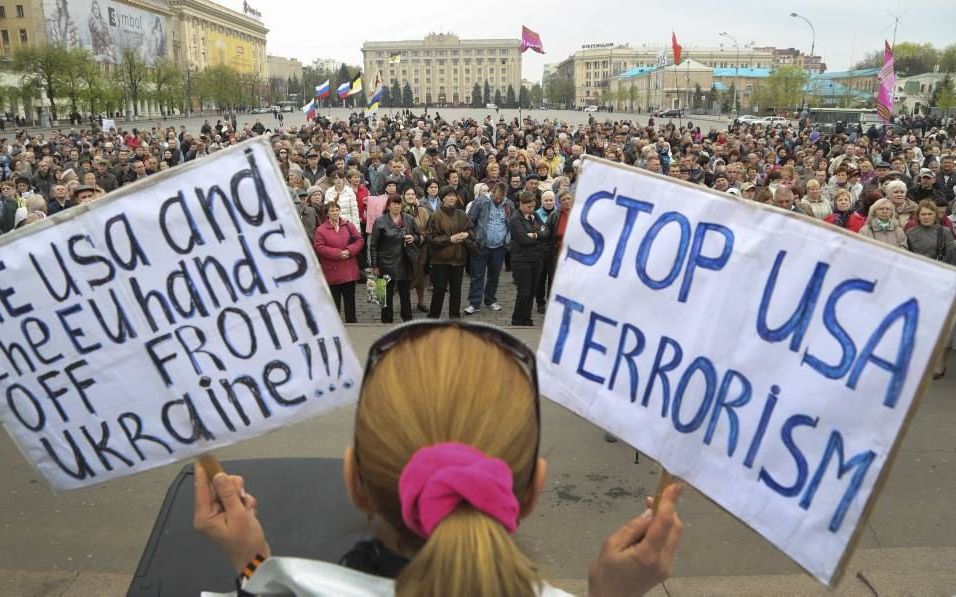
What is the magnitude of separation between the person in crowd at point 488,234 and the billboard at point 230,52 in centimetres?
10730

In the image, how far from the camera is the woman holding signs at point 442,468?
0.98 metres

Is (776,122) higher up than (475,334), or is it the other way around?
(475,334)

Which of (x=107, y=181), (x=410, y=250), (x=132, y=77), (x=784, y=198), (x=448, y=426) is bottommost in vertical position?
(x=132, y=77)

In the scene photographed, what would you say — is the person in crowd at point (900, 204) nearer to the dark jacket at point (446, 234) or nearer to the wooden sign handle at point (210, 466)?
the dark jacket at point (446, 234)

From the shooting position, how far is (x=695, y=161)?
1427cm

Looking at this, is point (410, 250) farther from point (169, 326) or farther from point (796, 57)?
point (796, 57)

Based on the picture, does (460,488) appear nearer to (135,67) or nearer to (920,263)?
(920,263)

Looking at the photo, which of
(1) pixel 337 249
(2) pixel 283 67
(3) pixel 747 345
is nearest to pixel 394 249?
(1) pixel 337 249

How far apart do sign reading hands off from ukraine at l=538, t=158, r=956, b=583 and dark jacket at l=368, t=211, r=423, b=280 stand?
626 cm

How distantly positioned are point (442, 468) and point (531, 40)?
30.4 m

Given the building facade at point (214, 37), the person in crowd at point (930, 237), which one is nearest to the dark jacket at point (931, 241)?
the person in crowd at point (930, 237)

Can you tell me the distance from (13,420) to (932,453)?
18.2 feet

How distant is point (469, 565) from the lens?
0.97m

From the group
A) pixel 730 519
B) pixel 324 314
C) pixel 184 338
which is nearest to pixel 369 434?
pixel 324 314
